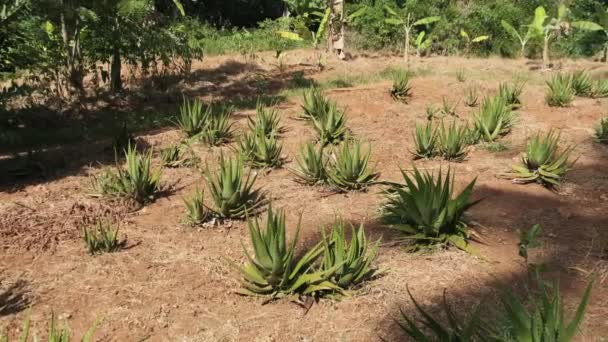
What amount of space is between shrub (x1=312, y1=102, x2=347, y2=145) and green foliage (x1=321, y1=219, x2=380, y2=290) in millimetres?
3470

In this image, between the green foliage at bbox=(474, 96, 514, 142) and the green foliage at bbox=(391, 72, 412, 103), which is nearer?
the green foliage at bbox=(474, 96, 514, 142)

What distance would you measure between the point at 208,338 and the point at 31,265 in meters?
1.90

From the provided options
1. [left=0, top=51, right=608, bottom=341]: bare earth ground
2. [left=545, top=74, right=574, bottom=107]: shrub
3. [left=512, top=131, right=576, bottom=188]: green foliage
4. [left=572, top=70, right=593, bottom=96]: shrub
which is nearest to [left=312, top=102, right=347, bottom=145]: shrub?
[left=0, top=51, right=608, bottom=341]: bare earth ground

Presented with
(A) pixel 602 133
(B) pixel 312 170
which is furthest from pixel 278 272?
→ (A) pixel 602 133

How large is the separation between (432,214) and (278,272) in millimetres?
1450

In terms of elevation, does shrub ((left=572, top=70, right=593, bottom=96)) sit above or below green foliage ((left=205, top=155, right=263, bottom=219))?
above

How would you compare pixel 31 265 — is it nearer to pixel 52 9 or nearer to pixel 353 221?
pixel 353 221

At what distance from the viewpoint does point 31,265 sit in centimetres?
416

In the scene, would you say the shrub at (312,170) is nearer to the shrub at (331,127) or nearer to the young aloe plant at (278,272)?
the shrub at (331,127)

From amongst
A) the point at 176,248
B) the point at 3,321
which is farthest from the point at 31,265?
the point at 176,248

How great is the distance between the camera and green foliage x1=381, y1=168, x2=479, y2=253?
4207 mm

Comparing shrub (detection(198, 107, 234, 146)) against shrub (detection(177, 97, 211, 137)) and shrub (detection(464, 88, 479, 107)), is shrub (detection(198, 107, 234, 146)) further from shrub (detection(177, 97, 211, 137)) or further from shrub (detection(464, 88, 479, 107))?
shrub (detection(464, 88, 479, 107))

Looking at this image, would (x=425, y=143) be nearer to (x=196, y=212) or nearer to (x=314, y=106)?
(x=314, y=106)

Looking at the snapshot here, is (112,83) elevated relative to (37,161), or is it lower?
elevated
